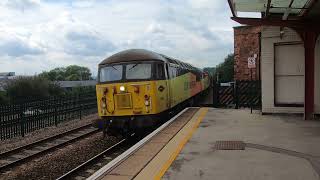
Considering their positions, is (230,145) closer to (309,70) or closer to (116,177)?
(116,177)

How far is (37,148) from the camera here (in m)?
14.7

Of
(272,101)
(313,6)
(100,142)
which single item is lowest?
(100,142)

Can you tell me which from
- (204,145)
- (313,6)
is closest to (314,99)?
(313,6)

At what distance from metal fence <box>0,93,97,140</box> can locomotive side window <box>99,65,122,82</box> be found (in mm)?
4426

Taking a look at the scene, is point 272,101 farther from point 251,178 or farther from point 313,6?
point 251,178

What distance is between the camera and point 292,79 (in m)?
14.8

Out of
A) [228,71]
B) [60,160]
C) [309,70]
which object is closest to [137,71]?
[60,160]

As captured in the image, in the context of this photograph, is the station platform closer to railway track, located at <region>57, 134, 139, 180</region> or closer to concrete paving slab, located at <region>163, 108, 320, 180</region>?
concrete paving slab, located at <region>163, 108, 320, 180</region>

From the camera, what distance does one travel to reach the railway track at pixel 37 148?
12.4 meters

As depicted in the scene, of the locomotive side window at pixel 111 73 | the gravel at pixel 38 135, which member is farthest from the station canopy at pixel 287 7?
the gravel at pixel 38 135

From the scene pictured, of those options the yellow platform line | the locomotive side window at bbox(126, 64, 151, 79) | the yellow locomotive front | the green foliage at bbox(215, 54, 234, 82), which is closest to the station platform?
the yellow platform line

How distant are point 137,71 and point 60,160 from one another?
12.0 ft

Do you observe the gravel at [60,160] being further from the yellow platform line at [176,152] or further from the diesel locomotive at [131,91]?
the yellow platform line at [176,152]

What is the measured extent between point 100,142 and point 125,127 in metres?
2.33
